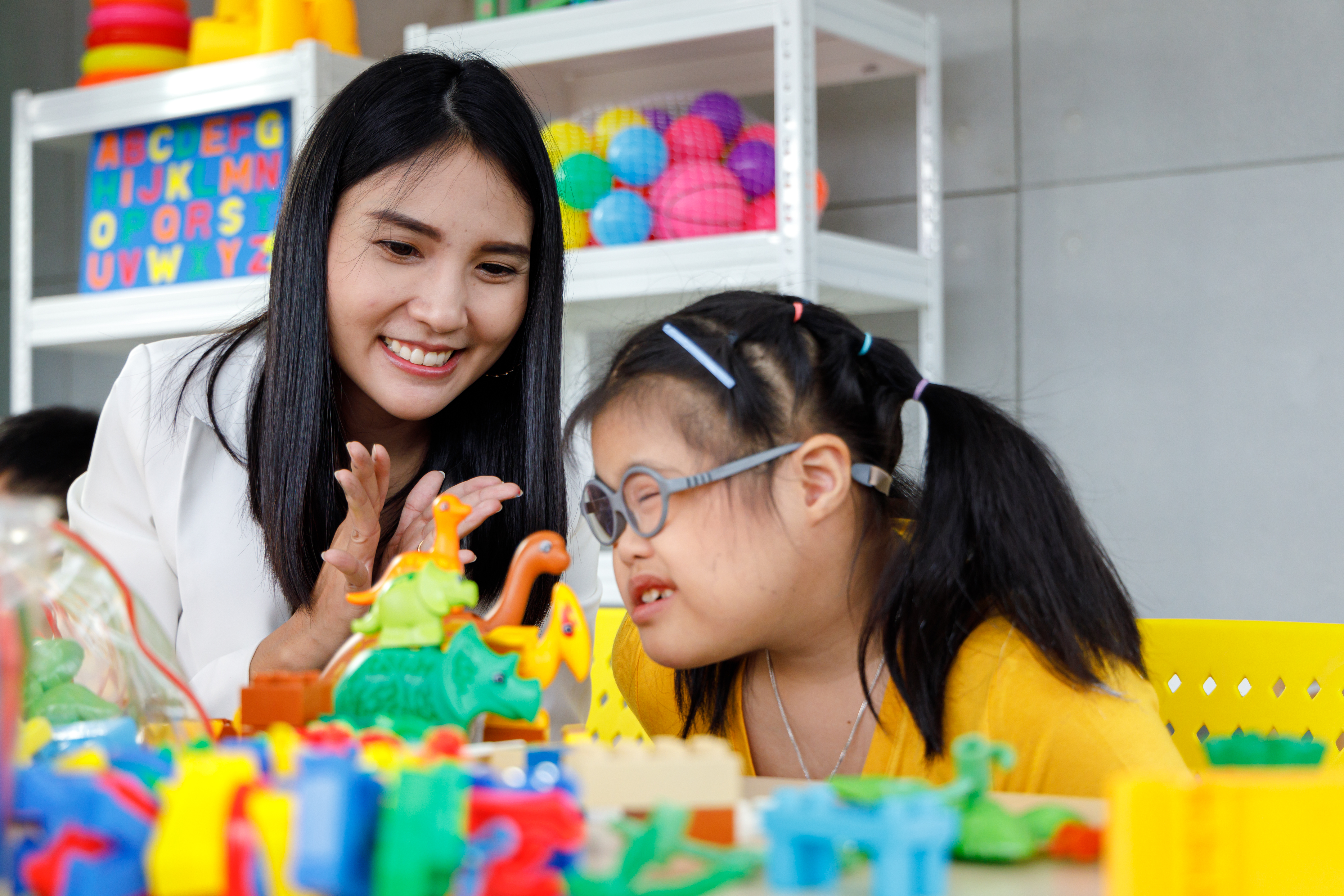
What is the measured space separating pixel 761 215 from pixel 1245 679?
1059 mm

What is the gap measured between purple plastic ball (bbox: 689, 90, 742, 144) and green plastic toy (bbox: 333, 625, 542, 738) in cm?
142

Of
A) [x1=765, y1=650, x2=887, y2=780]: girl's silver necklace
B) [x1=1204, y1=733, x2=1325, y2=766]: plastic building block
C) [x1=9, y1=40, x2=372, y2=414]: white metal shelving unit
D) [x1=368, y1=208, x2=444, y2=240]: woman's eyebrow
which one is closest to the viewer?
[x1=1204, y1=733, x2=1325, y2=766]: plastic building block

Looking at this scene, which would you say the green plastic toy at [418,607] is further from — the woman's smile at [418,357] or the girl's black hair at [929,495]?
the woman's smile at [418,357]

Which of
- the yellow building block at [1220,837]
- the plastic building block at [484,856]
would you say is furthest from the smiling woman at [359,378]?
the yellow building block at [1220,837]

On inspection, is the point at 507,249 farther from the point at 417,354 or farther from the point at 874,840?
the point at 874,840

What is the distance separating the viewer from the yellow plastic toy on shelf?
2393 millimetres

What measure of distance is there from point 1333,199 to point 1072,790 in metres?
1.58

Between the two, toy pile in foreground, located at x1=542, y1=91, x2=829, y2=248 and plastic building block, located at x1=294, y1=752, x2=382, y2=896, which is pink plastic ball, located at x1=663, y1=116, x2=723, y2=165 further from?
plastic building block, located at x1=294, y1=752, x2=382, y2=896

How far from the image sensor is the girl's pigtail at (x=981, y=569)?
0.98 metres

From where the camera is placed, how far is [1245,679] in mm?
1206

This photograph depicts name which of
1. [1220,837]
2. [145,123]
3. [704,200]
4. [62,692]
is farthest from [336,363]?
[145,123]

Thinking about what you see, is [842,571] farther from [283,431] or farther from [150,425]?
[150,425]

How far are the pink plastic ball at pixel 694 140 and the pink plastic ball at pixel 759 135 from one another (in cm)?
4

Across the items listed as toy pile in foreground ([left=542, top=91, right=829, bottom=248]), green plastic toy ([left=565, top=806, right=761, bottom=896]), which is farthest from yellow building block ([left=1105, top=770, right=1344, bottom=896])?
toy pile in foreground ([left=542, top=91, right=829, bottom=248])
